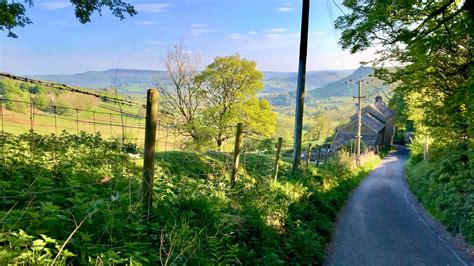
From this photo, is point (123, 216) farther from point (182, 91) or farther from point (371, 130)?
point (371, 130)

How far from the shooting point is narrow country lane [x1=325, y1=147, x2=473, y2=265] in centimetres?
834

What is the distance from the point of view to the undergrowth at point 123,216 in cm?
318

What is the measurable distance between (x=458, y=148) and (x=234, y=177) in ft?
39.9

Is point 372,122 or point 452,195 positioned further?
point 372,122

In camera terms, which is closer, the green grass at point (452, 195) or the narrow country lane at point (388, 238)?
the narrow country lane at point (388, 238)

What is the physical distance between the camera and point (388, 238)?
10078 mm

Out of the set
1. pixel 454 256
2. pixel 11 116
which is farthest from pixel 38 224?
pixel 454 256

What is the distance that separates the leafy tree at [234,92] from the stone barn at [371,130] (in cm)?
2238

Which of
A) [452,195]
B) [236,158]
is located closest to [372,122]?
[452,195]

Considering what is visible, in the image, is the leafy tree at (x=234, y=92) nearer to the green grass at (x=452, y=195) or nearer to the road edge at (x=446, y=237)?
the green grass at (x=452, y=195)

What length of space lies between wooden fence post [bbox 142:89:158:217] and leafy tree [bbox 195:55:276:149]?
27.1 m

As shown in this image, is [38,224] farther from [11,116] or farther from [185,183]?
[11,116]

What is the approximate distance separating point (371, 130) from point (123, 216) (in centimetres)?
5500

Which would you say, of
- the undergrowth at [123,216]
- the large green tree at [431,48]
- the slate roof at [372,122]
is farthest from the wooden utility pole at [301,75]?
the slate roof at [372,122]
